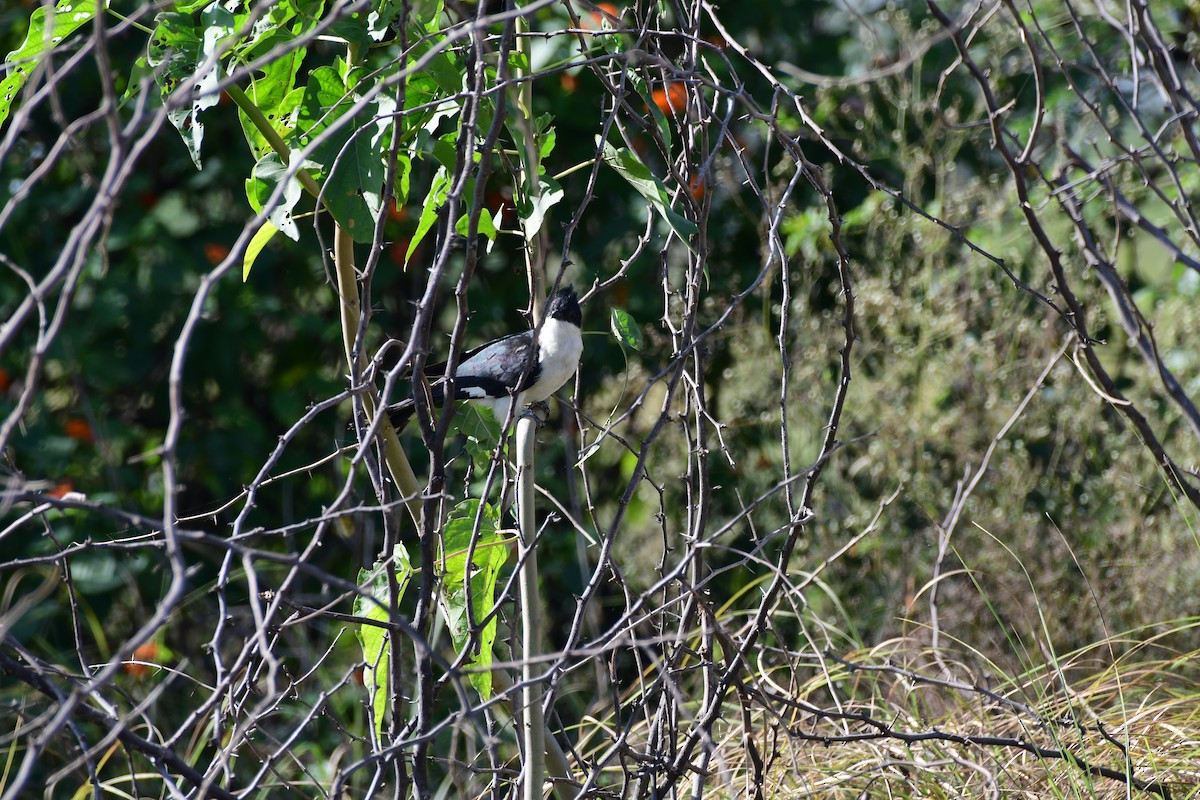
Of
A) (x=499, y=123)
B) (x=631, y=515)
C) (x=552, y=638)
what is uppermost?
(x=499, y=123)

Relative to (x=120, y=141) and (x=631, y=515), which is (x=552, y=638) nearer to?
(x=631, y=515)

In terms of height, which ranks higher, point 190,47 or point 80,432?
point 190,47

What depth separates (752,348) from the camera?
12.4 ft

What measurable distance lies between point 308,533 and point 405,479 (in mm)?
3086

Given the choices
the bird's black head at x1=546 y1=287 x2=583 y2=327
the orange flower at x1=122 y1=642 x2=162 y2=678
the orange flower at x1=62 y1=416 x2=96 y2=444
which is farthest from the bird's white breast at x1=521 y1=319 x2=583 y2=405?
the orange flower at x1=62 y1=416 x2=96 y2=444

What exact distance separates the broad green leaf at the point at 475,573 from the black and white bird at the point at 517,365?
0.78 m

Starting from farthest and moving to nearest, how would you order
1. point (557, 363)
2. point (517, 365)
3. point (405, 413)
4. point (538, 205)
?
point (517, 365)
point (405, 413)
point (557, 363)
point (538, 205)

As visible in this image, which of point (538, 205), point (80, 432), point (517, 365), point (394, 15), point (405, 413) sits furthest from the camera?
point (80, 432)

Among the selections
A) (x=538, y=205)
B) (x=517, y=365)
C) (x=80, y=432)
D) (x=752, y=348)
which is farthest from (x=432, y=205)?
(x=80, y=432)

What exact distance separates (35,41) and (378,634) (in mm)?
860

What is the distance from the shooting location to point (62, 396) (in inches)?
162

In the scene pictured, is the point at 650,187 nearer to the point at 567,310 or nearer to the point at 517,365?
the point at 567,310

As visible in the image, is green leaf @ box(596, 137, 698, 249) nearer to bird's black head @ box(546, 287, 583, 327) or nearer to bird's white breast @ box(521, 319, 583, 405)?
bird's white breast @ box(521, 319, 583, 405)

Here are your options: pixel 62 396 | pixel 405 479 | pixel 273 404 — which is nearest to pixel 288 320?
pixel 273 404
